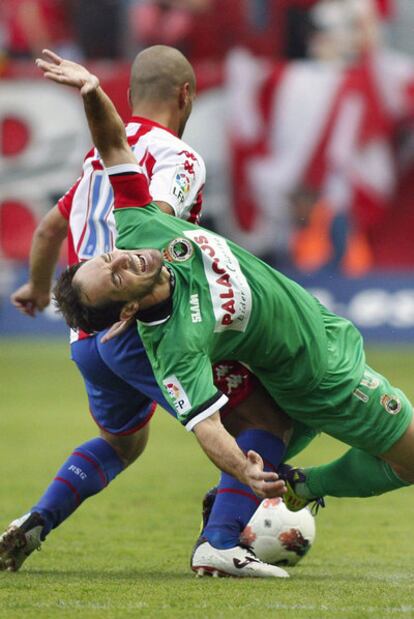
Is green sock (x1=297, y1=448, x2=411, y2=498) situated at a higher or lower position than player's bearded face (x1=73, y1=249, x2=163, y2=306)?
lower

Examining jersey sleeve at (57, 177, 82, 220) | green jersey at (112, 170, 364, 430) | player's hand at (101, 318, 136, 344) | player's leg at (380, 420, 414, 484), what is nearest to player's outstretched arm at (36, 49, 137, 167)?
green jersey at (112, 170, 364, 430)

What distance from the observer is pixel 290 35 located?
62.6ft

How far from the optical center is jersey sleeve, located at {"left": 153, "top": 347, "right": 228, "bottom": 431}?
520 cm

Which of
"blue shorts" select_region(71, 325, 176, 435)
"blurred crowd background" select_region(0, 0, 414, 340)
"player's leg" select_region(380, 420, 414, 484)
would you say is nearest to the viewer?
"blue shorts" select_region(71, 325, 176, 435)

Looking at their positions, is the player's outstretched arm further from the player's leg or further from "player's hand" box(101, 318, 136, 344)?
the player's leg

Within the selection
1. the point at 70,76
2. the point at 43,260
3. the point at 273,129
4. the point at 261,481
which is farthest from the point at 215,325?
the point at 273,129

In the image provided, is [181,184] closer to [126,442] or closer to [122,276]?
[122,276]

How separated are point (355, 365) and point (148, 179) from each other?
3.83 feet

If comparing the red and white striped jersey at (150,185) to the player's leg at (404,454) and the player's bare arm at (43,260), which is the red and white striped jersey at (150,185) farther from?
the player's leg at (404,454)

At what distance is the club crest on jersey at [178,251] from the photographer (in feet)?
17.8

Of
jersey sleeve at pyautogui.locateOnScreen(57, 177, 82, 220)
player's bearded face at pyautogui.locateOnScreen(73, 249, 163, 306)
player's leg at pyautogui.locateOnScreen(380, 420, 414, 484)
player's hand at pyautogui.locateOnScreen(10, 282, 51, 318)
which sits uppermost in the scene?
player's bearded face at pyautogui.locateOnScreen(73, 249, 163, 306)

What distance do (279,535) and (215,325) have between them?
1.30 meters

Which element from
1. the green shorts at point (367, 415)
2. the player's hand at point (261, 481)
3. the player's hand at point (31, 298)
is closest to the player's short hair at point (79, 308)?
A: the player's hand at point (261, 481)

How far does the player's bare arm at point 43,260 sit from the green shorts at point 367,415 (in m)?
1.49
